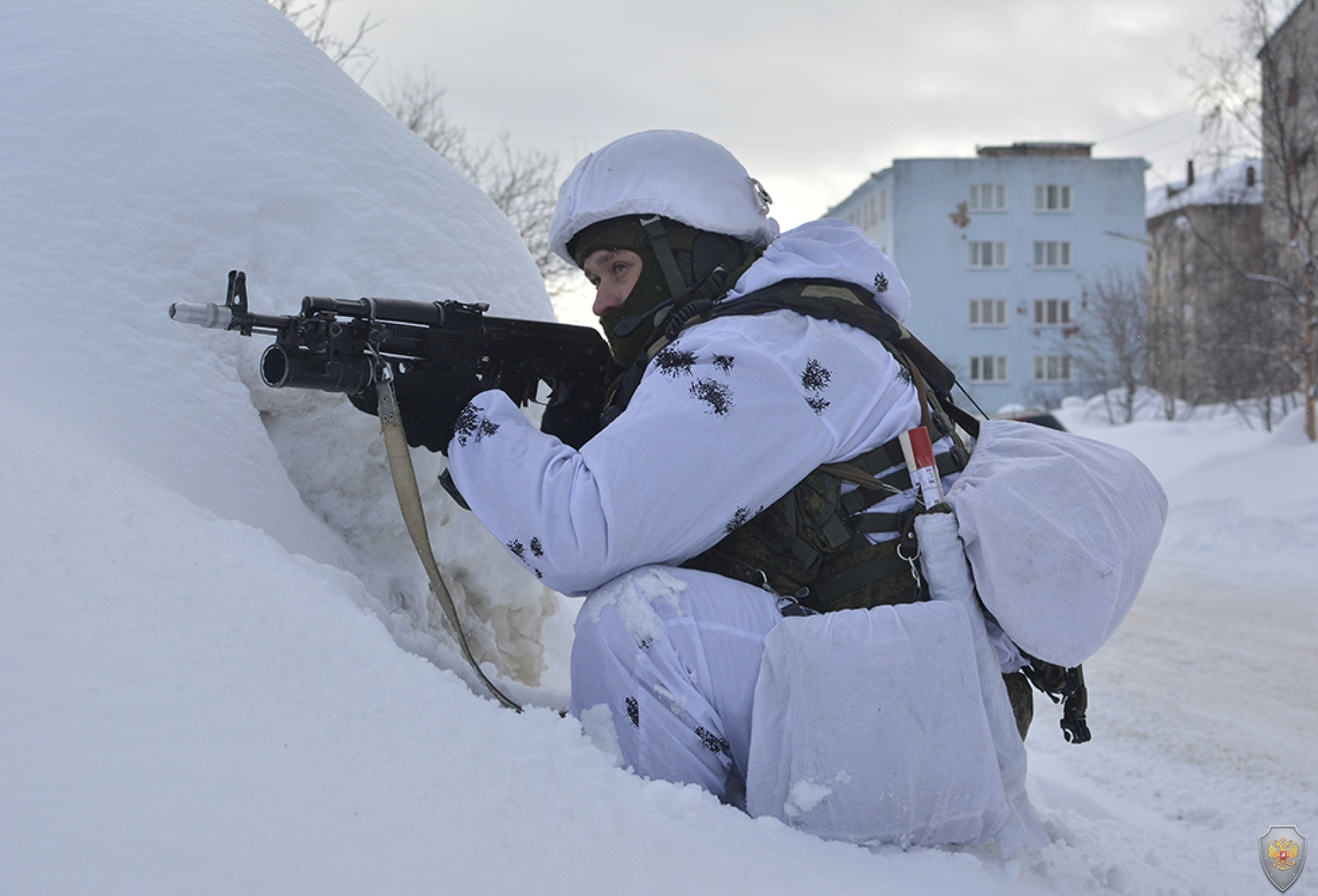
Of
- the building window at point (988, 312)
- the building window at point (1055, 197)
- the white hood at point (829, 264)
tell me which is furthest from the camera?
the building window at point (1055, 197)

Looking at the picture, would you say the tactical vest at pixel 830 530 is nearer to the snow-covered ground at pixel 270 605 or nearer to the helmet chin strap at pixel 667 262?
the helmet chin strap at pixel 667 262

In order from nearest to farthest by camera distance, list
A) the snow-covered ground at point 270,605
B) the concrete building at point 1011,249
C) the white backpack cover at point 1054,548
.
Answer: the snow-covered ground at point 270,605, the white backpack cover at point 1054,548, the concrete building at point 1011,249

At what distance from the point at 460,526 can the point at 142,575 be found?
1.18 meters

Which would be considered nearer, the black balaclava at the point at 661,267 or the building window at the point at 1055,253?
the black balaclava at the point at 661,267

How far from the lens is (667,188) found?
2.03m

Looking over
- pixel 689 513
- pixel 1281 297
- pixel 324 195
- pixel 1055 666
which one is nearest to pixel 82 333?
pixel 324 195

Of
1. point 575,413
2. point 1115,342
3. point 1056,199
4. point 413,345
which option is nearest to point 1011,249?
point 1056,199

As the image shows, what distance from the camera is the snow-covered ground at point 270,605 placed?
3.30ft

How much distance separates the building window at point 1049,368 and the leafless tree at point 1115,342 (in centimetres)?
92

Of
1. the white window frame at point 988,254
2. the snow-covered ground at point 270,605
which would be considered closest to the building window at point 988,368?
the white window frame at point 988,254

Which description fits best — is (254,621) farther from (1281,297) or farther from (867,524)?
(1281,297)

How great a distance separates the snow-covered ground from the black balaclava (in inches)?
21.1

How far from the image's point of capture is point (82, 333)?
1.87 metres

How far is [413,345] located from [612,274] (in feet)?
1.42
